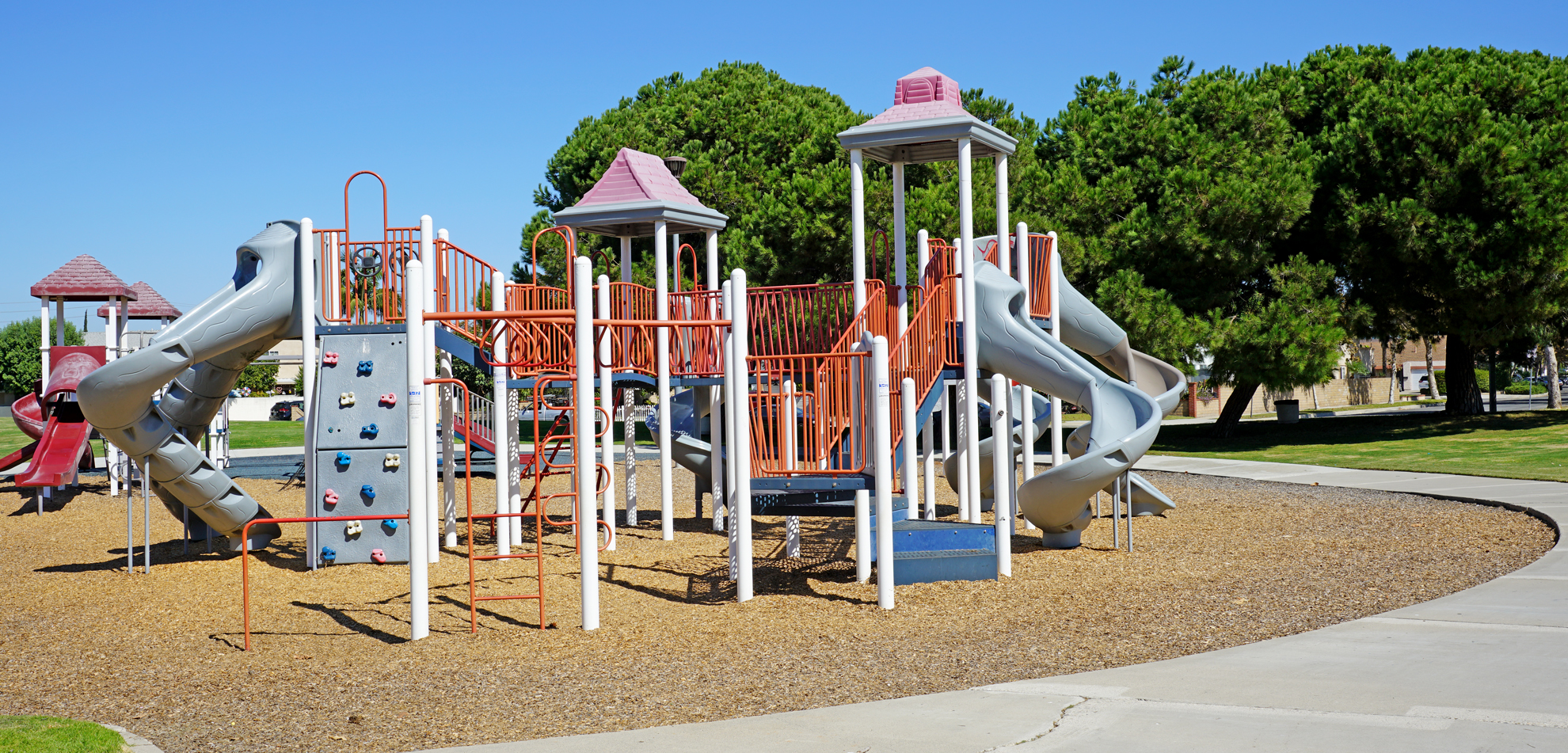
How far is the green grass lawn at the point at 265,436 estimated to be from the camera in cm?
3488

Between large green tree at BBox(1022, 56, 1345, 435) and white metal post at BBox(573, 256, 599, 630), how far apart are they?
1981 centimetres

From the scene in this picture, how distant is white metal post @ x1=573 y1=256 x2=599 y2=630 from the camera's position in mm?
8148

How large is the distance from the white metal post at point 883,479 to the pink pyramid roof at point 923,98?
10.6 ft

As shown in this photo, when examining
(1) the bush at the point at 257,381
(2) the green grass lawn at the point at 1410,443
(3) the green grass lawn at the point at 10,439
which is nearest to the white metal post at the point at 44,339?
(3) the green grass lawn at the point at 10,439

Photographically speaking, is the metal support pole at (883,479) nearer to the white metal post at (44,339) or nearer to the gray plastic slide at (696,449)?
the gray plastic slide at (696,449)

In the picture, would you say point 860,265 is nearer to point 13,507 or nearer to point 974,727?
point 974,727

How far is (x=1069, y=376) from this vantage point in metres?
11.0

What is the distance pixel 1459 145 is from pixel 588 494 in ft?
80.6

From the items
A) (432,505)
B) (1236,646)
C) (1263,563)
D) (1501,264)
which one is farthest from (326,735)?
(1501,264)

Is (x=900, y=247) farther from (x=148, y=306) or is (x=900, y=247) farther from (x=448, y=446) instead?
(x=148, y=306)

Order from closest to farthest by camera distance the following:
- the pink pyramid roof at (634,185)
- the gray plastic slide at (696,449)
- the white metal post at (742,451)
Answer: the white metal post at (742,451) < the pink pyramid roof at (634,185) < the gray plastic slide at (696,449)

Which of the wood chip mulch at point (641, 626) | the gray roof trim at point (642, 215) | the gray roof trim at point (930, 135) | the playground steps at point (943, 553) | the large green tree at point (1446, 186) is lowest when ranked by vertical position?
the wood chip mulch at point (641, 626)

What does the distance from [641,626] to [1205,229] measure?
856 inches

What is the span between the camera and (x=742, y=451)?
9172 millimetres
